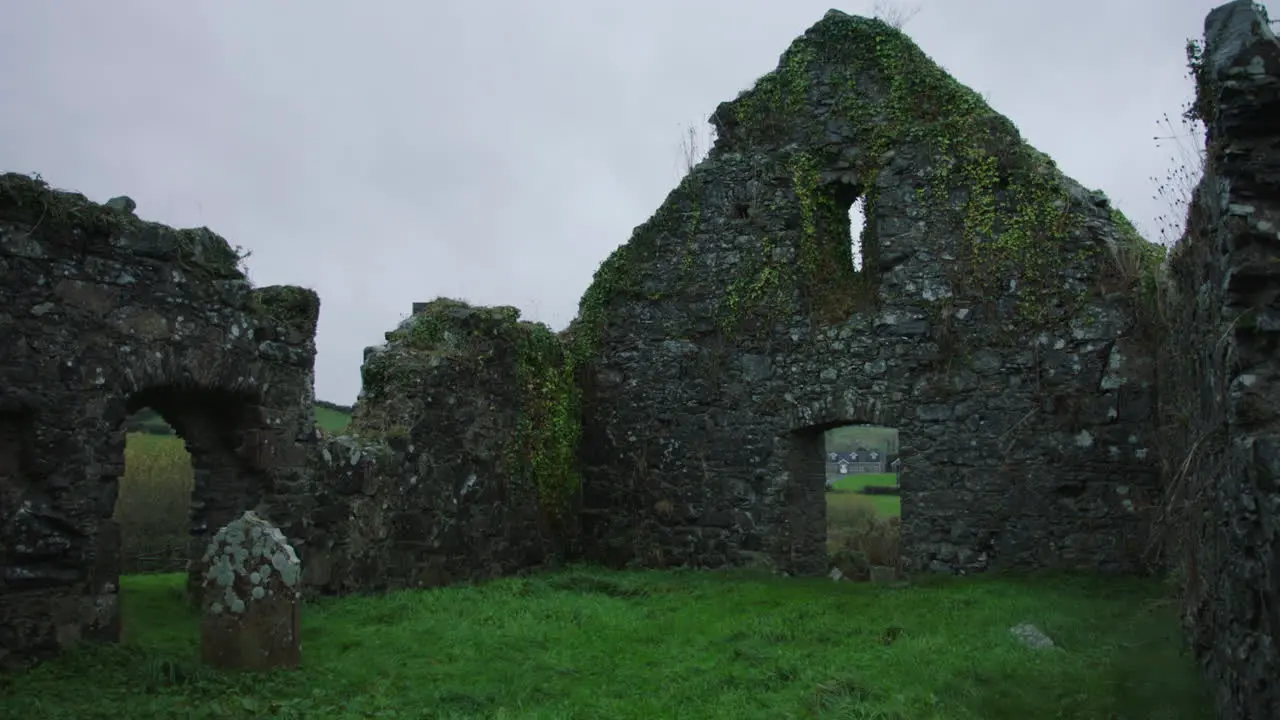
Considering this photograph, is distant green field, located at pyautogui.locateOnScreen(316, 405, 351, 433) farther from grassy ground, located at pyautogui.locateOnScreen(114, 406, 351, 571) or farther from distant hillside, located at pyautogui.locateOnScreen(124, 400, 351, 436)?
grassy ground, located at pyautogui.locateOnScreen(114, 406, 351, 571)

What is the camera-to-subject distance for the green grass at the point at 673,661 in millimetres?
5652

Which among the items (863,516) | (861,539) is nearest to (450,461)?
(861,539)

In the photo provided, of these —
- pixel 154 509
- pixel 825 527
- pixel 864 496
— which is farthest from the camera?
pixel 864 496

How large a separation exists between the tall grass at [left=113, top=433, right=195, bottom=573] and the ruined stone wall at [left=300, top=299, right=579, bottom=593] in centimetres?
300

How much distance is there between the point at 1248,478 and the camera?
4164mm

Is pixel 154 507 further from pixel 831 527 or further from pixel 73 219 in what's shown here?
pixel 831 527

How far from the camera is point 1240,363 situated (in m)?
4.49

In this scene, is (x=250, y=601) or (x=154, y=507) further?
(x=154, y=507)

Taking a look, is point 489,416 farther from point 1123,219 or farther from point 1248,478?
point 1248,478

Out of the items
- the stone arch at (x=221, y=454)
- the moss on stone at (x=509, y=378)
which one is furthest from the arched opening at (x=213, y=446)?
the moss on stone at (x=509, y=378)

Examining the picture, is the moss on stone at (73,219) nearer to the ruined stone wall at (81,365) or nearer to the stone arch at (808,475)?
the ruined stone wall at (81,365)

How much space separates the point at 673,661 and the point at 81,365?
4513 mm

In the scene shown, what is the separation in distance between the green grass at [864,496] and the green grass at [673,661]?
762cm

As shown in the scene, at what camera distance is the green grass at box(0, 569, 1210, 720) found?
5.65 metres
